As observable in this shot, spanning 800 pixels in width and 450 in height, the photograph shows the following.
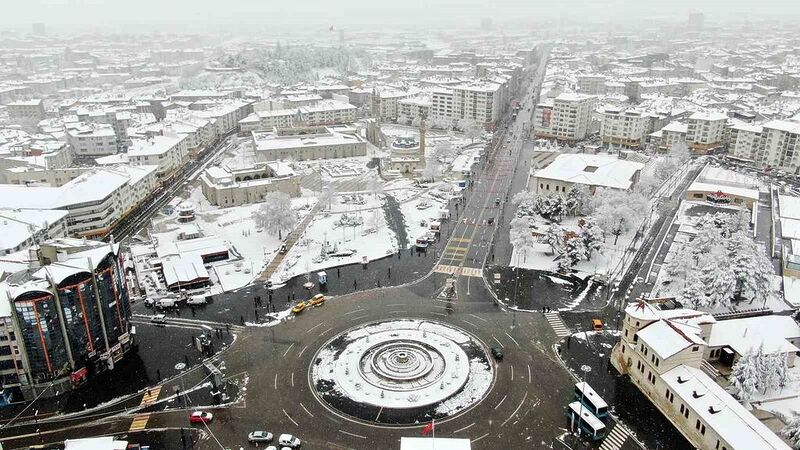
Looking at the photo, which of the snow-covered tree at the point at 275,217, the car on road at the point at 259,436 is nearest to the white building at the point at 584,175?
the snow-covered tree at the point at 275,217

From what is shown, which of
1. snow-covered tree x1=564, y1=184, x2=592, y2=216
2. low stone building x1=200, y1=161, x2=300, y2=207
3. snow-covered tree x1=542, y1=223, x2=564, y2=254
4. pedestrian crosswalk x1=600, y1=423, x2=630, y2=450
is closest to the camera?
pedestrian crosswalk x1=600, y1=423, x2=630, y2=450

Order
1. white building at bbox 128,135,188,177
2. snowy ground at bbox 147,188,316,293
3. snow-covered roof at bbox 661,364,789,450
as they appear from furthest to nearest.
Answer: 1. white building at bbox 128,135,188,177
2. snowy ground at bbox 147,188,316,293
3. snow-covered roof at bbox 661,364,789,450

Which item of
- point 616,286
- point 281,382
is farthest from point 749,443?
point 281,382

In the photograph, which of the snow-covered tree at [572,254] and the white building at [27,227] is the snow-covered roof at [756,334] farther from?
the white building at [27,227]

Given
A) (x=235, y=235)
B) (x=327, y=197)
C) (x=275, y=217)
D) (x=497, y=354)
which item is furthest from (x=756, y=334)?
(x=235, y=235)

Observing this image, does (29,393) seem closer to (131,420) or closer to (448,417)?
(131,420)

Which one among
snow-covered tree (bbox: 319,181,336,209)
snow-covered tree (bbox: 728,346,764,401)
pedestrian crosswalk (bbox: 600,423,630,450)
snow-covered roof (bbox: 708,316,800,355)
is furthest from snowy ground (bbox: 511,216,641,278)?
snow-covered tree (bbox: 319,181,336,209)

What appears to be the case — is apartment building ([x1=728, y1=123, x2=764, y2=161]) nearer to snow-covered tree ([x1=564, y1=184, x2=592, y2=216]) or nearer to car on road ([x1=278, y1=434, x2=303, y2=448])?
snow-covered tree ([x1=564, y1=184, x2=592, y2=216])
